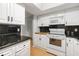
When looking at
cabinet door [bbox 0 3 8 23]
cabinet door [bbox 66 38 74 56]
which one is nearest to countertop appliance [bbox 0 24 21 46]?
cabinet door [bbox 0 3 8 23]

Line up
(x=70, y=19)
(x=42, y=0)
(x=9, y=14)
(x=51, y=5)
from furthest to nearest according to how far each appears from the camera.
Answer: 1. (x=51, y=5)
2. (x=70, y=19)
3. (x=9, y=14)
4. (x=42, y=0)

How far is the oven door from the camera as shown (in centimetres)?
224

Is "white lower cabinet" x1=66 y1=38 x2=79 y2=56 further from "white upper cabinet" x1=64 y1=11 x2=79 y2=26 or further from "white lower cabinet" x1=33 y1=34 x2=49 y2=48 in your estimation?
"white lower cabinet" x1=33 y1=34 x2=49 y2=48

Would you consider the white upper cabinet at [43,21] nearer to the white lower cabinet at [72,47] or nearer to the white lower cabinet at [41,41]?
the white lower cabinet at [41,41]

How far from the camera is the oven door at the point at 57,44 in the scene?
88.0 inches

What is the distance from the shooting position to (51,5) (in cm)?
242

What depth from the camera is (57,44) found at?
242cm

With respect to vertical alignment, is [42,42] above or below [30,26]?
below

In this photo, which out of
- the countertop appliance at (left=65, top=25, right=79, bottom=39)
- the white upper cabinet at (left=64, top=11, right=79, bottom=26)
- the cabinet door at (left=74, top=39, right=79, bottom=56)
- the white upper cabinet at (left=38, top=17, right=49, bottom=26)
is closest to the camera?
the cabinet door at (left=74, top=39, right=79, bottom=56)

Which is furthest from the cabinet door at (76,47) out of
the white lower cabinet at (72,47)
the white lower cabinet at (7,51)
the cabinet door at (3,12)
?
the cabinet door at (3,12)

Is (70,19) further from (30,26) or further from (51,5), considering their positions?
(30,26)

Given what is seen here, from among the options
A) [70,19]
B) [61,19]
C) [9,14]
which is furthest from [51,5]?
[9,14]

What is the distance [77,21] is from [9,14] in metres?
1.79

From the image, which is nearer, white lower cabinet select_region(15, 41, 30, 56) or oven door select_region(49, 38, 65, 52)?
white lower cabinet select_region(15, 41, 30, 56)
